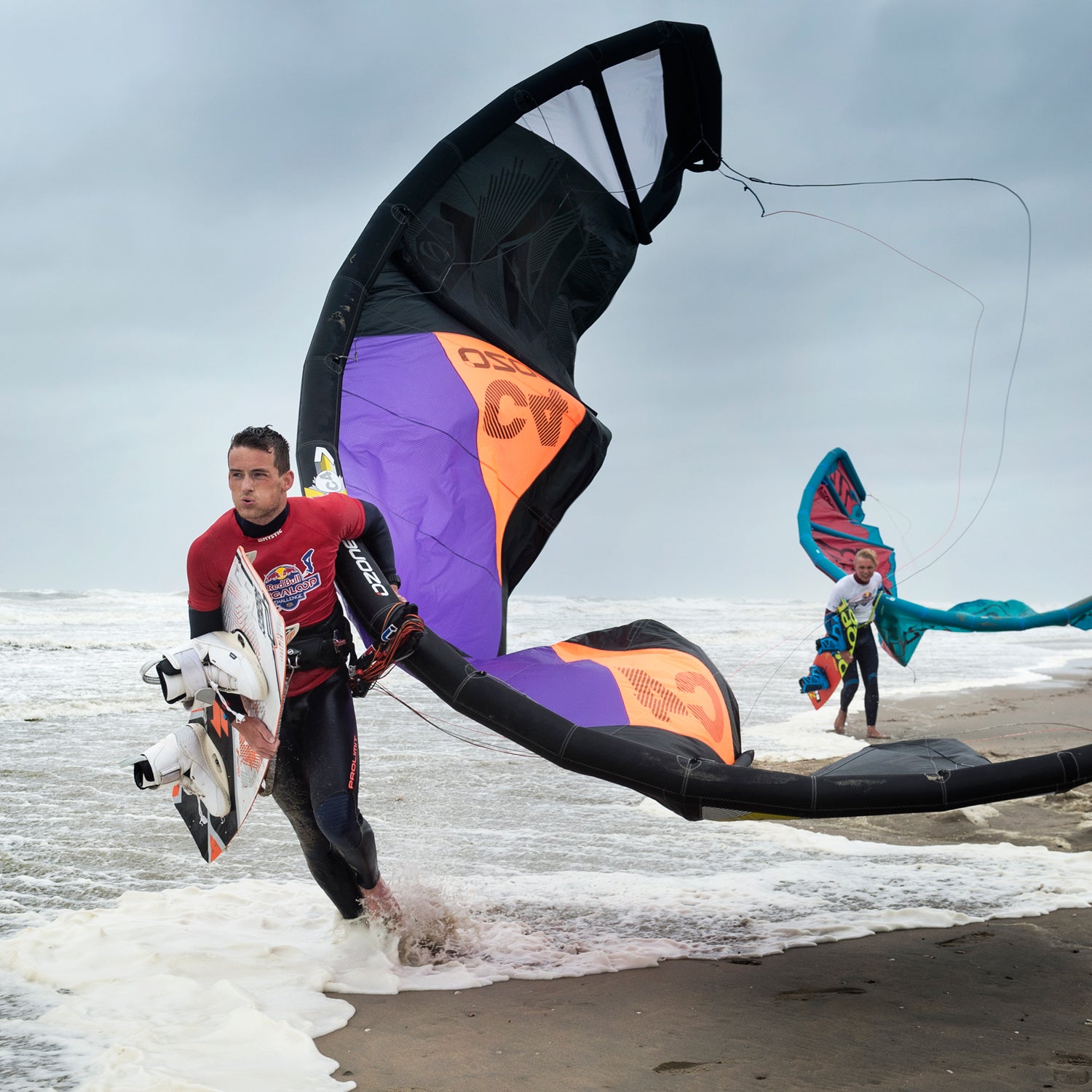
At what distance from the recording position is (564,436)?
509cm

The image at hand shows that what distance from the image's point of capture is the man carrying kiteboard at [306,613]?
3256 millimetres

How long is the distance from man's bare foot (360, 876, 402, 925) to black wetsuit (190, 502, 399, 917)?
3.1 inches

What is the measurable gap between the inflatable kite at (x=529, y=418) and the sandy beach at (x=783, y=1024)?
638 mm

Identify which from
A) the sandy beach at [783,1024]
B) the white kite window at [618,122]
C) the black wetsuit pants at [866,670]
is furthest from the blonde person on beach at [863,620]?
the sandy beach at [783,1024]

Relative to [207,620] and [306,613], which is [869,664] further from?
[207,620]

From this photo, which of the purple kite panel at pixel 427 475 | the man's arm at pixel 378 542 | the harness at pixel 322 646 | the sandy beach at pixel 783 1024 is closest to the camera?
the sandy beach at pixel 783 1024

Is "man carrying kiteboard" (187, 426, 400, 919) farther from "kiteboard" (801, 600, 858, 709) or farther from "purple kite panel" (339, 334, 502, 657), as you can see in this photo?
"kiteboard" (801, 600, 858, 709)

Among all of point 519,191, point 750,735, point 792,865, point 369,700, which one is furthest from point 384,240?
point 369,700

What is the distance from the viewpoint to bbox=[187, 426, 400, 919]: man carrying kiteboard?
3.26m

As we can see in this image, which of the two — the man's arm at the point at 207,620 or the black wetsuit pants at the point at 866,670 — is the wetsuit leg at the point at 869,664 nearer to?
the black wetsuit pants at the point at 866,670

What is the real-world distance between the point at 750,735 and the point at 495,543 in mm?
4788

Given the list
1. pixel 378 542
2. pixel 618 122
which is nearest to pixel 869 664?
pixel 618 122

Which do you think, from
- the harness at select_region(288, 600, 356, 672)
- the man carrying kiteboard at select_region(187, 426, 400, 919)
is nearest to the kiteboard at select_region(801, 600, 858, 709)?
the man carrying kiteboard at select_region(187, 426, 400, 919)

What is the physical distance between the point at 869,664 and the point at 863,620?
1.45 feet
